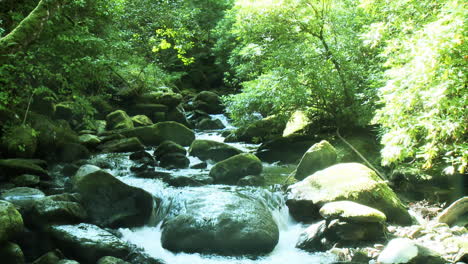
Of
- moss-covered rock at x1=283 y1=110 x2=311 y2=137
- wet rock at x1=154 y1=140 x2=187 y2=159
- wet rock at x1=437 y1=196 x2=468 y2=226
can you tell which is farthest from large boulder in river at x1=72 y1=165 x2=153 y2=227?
moss-covered rock at x1=283 y1=110 x2=311 y2=137

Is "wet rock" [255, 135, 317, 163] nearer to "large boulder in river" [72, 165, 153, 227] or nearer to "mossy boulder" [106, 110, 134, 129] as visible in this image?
"large boulder in river" [72, 165, 153, 227]

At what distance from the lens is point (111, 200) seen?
7.46 meters

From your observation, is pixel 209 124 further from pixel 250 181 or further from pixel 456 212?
pixel 456 212

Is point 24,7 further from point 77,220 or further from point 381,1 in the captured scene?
point 381,1

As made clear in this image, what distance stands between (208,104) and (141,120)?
17.8 feet

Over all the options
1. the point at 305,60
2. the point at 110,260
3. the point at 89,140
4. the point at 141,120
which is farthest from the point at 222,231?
the point at 141,120

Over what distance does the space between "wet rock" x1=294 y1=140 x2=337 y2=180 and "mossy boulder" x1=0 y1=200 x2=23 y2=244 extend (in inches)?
243

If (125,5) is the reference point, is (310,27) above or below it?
below

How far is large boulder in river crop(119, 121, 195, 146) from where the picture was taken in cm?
1402

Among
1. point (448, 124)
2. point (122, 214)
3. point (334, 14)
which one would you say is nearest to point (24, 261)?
point (122, 214)

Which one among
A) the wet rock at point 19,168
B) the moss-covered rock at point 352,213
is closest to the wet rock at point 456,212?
the moss-covered rock at point 352,213

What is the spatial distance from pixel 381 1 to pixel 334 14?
3.63 meters

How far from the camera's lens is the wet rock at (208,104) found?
67.2 ft

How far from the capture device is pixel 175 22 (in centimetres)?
1238
